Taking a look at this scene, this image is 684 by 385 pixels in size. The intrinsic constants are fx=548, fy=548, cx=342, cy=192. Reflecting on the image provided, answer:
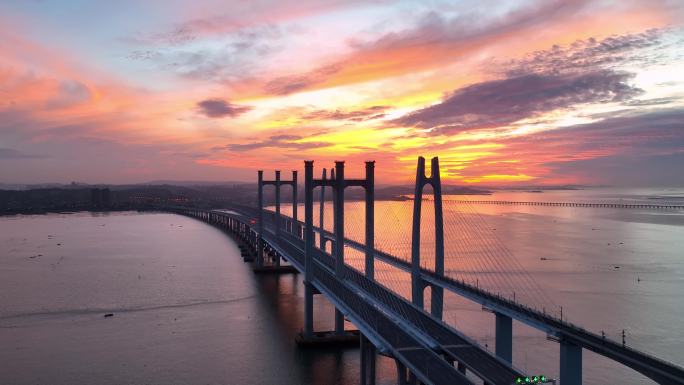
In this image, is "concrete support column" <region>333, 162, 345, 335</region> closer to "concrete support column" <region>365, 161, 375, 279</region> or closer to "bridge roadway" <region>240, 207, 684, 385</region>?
"concrete support column" <region>365, 161, 375, 279</region>

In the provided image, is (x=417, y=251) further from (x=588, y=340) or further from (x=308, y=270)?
(x=588, y=340)

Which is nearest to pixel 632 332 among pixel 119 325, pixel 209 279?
pixel 119 325

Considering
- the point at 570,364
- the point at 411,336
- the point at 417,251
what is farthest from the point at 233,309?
the point at 570,364

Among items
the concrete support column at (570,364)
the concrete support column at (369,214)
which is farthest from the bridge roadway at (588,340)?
the concrete support column at (369,214)

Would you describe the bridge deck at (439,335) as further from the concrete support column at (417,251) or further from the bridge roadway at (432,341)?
the concrete support column at (417,251)

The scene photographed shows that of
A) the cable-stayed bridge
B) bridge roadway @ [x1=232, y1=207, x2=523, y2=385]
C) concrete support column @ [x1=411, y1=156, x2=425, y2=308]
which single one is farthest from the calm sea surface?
concrete support column @ [x1=411, y1=156, x2=425, y2=308]

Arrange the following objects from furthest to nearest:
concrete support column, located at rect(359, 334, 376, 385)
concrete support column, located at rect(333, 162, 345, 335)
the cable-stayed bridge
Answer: concrete support column, located at rect(333, 162, 345, 335) → concrete support column, located at rect(359, 334, 376, 385) → the cable-stayed bridge

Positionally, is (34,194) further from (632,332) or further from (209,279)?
(632,332)
